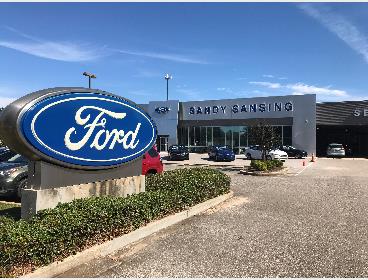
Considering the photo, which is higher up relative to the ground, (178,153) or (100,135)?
(100,135)

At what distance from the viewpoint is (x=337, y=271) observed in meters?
6.16

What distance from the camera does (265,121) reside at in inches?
1673

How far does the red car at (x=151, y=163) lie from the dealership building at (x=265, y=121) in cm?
2309

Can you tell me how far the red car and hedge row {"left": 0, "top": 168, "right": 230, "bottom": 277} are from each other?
15.4ft

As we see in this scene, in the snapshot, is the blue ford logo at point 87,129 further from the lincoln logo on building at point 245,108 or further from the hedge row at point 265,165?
the lincoln logo on building at point 245,108

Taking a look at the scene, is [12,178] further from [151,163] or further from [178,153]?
[178,153]

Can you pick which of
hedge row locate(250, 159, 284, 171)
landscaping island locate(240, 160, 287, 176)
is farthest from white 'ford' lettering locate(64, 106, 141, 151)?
hedge row locate(250, 159, 284, 171)

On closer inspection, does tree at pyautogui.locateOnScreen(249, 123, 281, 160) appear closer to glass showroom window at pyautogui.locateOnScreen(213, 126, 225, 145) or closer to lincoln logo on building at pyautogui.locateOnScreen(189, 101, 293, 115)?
lincoln logo on building at pyautogui.locateOnScreen(189, 101, 293, 115)

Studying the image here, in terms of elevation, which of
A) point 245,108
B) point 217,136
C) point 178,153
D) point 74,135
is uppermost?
point 245,108

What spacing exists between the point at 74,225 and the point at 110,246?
2.99 ft

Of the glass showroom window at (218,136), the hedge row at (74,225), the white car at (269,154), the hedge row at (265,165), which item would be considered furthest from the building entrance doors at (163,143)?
the hedge row at (74,225)

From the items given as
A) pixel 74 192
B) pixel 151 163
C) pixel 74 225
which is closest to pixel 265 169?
pixel 151 163

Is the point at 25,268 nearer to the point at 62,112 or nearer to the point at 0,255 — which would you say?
the point at 0,255

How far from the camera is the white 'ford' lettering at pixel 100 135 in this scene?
323 inches
